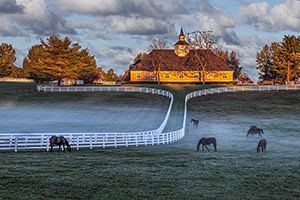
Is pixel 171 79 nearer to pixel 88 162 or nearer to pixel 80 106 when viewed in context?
pixel 80 106

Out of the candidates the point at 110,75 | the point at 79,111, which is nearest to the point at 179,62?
the point at 79,111

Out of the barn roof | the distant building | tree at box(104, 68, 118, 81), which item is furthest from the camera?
tree at box(104, 68, 118, 81)

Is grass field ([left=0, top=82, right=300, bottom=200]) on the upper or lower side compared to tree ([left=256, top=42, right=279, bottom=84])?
lower

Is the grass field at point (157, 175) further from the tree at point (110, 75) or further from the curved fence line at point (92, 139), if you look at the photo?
the tree at point (110, 75)

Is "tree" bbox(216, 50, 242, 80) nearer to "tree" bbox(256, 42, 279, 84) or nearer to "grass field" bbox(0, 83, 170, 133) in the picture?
"tree" bbox(256, 42, 279, 84)

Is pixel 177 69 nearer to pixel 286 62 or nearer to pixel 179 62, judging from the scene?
pixel 179 62

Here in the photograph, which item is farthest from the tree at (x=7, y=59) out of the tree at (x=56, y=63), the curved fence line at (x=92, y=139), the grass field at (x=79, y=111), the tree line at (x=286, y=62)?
the curved fence line at (x=92, y=139)

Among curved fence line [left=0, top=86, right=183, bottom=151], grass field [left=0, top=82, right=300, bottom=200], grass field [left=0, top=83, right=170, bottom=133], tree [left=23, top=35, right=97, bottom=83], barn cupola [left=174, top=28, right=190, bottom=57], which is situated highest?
barn cupola [left=174, top=28, right=190, bottom=57]

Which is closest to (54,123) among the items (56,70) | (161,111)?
(161,111)

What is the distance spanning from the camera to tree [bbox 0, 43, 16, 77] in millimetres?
127438

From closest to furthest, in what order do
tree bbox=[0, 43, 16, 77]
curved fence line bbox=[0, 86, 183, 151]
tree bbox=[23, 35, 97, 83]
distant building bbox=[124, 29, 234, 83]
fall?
curved fence line bbox=[0, 86, 183, 151], tree bbox=[23, 35, 97, 83], distant building bbox=[124, 29, 234, 83], tree bbox=[0, 43, 16, 77]

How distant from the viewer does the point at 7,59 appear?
129 metres

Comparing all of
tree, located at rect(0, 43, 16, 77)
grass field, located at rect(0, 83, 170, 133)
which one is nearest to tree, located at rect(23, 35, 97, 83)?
grass field, located at rect(0, 83, 170, 133)

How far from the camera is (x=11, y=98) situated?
210ft
